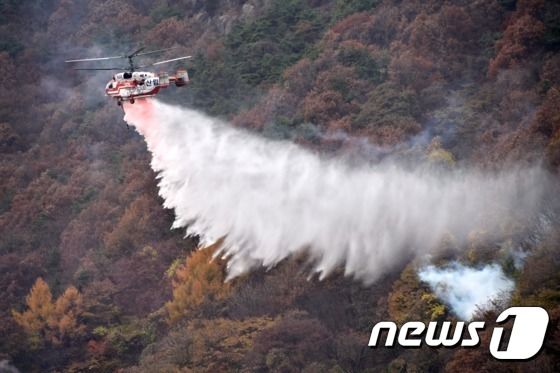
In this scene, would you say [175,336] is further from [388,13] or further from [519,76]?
[388,13]

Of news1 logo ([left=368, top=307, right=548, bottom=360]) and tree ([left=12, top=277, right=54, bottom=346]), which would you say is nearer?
news1 logo ([left=368, top=307, right=548, bottom=360])

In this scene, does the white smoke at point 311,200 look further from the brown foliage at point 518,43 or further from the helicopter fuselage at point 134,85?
the brown foliage at point 518,43

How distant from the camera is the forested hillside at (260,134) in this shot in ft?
158

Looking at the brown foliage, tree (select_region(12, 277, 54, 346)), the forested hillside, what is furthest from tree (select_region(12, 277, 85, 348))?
the brown foliage

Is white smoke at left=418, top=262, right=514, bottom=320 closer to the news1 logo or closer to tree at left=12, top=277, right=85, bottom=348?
the news1 logo

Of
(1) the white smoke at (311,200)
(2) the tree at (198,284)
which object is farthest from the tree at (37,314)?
(1) the white smoke at (311,200)

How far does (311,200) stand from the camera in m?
53.2

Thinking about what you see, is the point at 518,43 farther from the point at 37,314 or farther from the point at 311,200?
the point at 37,314

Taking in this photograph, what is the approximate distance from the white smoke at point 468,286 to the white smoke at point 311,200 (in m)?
2.15

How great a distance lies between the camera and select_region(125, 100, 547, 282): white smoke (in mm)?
49531

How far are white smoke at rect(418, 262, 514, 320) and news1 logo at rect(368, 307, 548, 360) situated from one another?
123 cm

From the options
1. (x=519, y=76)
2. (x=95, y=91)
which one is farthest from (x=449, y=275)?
(x=95, y=91)

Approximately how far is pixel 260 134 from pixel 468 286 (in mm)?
23022

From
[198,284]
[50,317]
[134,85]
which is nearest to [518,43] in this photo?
[198,284]
